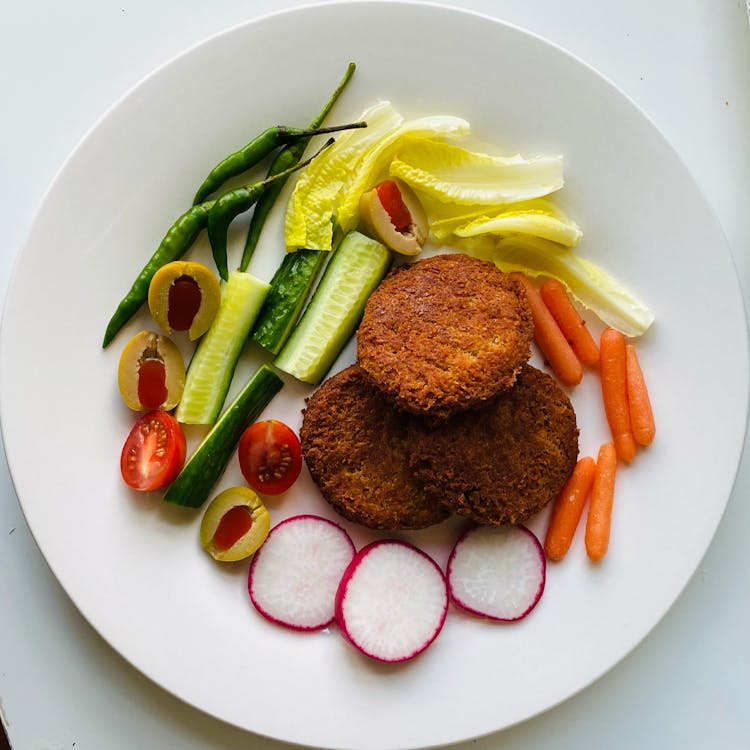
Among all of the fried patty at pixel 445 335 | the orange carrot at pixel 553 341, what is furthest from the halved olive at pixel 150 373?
the orange carrot at pixel 553 341

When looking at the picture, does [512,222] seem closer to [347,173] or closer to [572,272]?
[572,272]

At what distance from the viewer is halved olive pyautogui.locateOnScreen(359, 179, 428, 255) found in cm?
337

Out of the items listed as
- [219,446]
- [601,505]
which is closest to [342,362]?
[219,446]

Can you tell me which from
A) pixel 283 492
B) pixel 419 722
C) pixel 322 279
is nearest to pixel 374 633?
pixel 419 722

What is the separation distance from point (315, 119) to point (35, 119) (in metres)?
1.27

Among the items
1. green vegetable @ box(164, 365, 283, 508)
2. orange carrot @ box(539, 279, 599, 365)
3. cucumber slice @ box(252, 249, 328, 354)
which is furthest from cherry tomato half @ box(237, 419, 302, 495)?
orange carrot @ box(539, 279, 599, 365)

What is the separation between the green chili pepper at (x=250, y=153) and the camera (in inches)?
132

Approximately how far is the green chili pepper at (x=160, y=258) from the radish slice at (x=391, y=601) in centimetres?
139

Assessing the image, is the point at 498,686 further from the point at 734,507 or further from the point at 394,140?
the point at 394,140

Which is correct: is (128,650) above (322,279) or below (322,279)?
below

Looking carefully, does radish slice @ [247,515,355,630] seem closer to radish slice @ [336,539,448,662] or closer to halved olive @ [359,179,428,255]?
radish slice @ [336,539,448,662]

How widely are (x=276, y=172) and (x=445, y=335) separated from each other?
103 centimetres

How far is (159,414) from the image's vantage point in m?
3.32

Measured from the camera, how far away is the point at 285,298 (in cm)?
340
